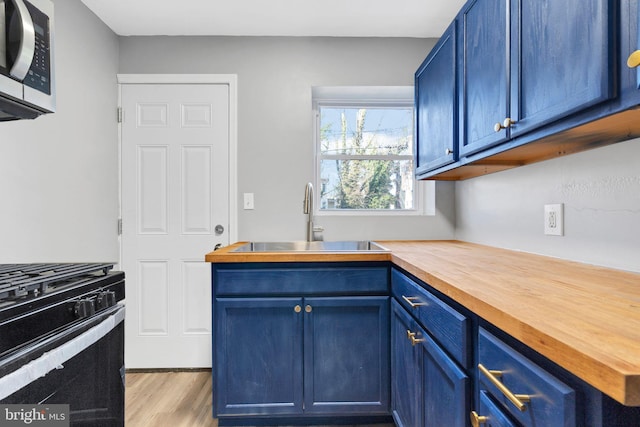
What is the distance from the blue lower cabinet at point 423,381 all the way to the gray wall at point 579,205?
0.67 meters

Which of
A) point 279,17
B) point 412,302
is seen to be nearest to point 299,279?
point 412,302

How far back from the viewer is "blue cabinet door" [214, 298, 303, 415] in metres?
1.69

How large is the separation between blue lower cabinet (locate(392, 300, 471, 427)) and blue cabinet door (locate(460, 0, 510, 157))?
2.47 feet

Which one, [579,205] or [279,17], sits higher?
[279,17]

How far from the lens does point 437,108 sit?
1834mm

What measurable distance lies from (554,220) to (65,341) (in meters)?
1.71

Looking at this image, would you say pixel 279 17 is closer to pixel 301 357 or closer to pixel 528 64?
pixel 528 64

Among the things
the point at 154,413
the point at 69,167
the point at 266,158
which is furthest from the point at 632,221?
the point at 69,167

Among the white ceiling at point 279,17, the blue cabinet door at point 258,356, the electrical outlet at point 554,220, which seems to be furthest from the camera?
the white ceiling at point 279,17

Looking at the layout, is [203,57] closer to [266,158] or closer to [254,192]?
[266,158]

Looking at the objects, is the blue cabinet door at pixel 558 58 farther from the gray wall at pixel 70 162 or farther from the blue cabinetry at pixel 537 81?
the gray wall at pixel 70 162

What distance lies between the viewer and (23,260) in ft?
5.18

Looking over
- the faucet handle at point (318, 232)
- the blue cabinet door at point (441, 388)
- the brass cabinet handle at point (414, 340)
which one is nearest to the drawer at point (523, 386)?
the blue cabinet door at point (441, 388)

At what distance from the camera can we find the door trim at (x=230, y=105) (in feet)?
7.83
